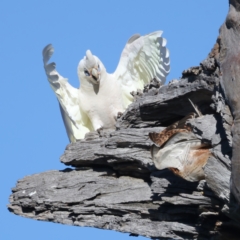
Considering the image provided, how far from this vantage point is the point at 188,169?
7.32 metres

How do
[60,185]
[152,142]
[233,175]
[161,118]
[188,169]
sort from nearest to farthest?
[233,175] → [188,169] → [152,142] → [161,118] → [60,185]

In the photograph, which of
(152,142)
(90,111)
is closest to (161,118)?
(152,142)

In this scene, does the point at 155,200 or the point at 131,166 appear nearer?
the point at 155,200

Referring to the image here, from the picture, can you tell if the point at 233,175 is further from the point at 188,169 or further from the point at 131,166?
the point at 131,166

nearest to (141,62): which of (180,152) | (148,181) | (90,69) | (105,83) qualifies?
(105,83)

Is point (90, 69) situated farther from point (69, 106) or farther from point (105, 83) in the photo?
point (69, 106)

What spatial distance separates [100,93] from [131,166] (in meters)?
2.77

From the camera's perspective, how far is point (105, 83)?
36.3 ft

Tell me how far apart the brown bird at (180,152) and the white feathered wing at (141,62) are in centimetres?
289

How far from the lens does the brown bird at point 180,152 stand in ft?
23.9

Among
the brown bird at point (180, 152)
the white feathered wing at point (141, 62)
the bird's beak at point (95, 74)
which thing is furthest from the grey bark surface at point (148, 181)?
the bird's beak at point (95, 74)

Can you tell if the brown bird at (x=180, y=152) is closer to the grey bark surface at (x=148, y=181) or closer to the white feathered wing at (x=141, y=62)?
the grey bark surface at (x=148, y=181)

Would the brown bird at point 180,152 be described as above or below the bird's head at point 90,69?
below

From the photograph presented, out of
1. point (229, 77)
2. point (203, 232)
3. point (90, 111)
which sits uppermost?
point (90, 111)
